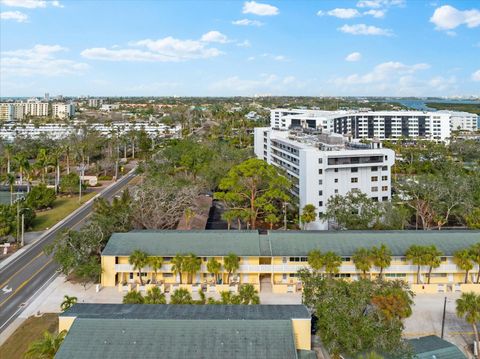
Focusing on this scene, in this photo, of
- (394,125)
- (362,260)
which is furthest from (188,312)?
(394,125)

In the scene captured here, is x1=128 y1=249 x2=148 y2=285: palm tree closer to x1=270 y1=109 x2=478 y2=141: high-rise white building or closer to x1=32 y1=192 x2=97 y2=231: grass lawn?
x1=32 y1=192 x2=97 y2=231: grass lawn

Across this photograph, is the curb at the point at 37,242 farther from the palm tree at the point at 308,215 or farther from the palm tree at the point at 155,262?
the palm tree at the point at 308,215

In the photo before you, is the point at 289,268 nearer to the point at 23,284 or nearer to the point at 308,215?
the point at 308,215

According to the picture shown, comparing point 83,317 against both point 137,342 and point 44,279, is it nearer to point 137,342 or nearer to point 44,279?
point 137,342

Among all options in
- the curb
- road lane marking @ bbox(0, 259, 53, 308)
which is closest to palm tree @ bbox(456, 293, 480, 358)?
road lane marking @ bbox(0, 259, 53, 308)

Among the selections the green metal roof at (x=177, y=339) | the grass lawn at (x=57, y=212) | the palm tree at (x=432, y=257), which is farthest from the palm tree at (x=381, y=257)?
the grass lawn at (x=57, y=212)

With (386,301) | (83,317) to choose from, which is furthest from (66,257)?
(386,301)
